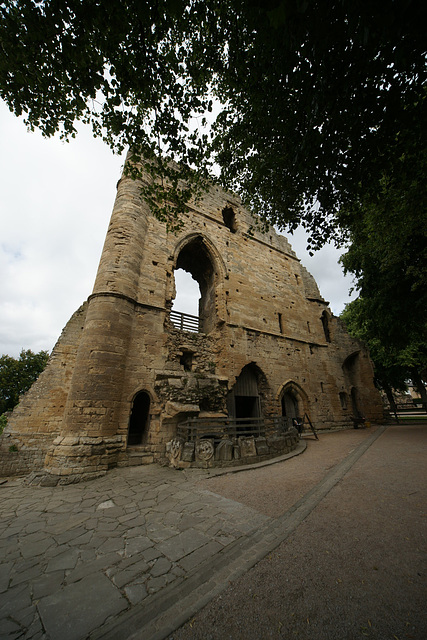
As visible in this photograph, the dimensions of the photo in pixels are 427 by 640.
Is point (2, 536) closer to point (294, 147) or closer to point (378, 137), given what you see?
point (294, 147)

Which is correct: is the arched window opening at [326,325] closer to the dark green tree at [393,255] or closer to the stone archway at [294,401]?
the dark green tree at [393,255]

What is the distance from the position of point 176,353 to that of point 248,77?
7.88 metres

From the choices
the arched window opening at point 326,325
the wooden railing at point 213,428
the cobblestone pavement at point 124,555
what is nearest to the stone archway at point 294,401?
the wooden railing at point 213,428

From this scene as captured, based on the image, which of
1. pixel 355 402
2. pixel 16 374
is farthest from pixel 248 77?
pixel 16 374

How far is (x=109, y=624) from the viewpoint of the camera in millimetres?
1713

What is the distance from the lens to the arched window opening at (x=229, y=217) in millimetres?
15023

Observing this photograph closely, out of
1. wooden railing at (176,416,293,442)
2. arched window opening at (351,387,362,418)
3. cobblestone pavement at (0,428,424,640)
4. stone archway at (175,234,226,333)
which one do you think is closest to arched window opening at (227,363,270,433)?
wooden railing at (176,416,293,442)

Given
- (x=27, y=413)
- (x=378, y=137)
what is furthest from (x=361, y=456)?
(x=27, y=413)

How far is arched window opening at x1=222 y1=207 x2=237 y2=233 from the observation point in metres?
15.0

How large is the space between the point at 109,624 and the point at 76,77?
6717mm

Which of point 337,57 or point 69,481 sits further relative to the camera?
point 69,481

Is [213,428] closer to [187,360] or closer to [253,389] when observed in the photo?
[187,360]

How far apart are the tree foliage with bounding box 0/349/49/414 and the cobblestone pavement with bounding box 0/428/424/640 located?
22.5 metres

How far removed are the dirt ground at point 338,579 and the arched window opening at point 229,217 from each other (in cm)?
1430
